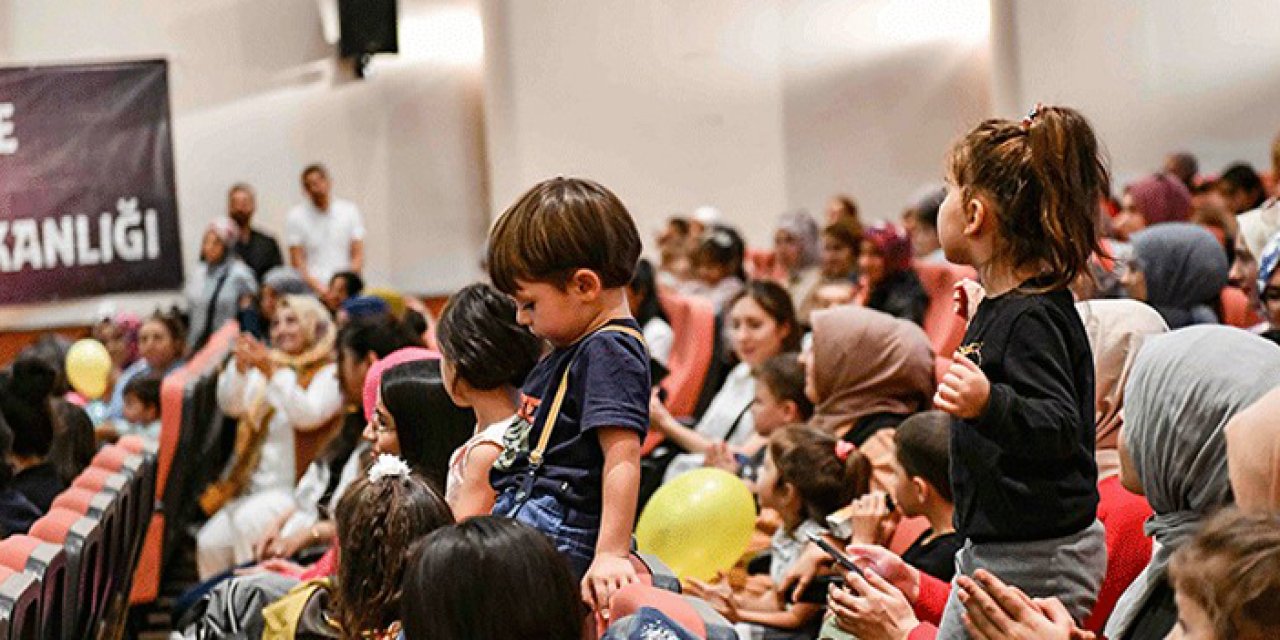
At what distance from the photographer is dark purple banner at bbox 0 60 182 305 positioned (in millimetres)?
10969

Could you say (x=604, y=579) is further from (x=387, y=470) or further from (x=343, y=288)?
(x=343, y=288)

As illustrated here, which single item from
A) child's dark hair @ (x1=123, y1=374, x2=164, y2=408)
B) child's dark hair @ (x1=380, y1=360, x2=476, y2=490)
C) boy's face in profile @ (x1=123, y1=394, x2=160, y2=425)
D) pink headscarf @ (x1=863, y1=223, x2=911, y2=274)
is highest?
pink headscarf @ (x1=863, y1=223, x2=911, y2=274)

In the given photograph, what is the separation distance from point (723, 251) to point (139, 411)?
252cm

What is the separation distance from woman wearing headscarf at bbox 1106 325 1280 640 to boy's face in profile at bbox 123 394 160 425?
215 inches

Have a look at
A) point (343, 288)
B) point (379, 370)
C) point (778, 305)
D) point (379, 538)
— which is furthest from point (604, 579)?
point (343, 288)

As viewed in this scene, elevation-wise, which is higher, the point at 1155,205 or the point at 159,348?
the point at 1155,205

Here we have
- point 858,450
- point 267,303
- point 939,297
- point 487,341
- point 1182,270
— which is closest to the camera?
point 487,341

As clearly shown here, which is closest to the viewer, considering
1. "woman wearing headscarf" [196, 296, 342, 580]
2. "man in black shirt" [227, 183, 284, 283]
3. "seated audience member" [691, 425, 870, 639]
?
"seated audience member" [691, 425, 870, 639]

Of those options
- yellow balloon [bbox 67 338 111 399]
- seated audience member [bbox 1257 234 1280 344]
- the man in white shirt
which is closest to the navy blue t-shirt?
seated audience member [bbox 1257 234 1280 344]

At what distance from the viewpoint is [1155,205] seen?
6738mm

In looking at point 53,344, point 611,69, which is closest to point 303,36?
point 611,69

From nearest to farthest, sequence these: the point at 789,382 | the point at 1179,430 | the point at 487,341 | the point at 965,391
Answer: the point at 1179,430
the point at 965,391
the point at 487,341
the point at 789,382

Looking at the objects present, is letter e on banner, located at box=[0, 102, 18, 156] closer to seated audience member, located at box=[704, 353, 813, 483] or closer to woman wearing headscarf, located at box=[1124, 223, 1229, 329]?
seated audience member, located at box=[704, 353, 813, 483]

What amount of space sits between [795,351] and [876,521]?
2048 mm
